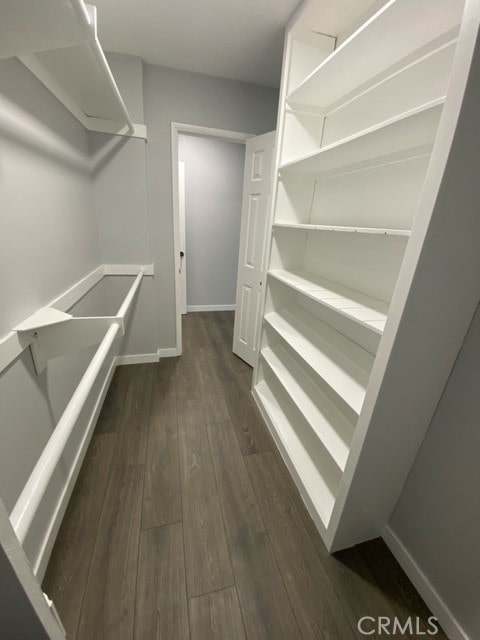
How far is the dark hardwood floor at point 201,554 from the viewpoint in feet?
3.36

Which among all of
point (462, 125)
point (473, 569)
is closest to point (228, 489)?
point (473, 569)

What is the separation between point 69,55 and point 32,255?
834 mm

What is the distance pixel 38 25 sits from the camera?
0.72 meters

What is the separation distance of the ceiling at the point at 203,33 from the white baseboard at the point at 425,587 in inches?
109

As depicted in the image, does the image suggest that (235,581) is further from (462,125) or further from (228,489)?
(462,125)

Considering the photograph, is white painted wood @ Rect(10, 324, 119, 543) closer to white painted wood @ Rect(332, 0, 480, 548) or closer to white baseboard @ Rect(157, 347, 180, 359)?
white painted wood @ Rect(332, 0, 480, 548)

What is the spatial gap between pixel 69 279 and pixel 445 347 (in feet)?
5.97

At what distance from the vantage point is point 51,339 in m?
1.11

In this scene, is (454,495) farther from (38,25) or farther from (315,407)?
(38,25)

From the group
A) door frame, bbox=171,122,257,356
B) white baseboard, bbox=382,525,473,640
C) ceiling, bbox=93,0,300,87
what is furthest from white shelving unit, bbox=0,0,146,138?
white baseboard, bbox=382,525,473,640

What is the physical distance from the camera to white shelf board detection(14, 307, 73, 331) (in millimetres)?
998

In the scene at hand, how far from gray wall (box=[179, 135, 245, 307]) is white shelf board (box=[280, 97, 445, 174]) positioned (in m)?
2.40

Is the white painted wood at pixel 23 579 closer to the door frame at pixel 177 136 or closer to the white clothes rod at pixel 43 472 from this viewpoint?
the white clothes rod at pixel 43 472

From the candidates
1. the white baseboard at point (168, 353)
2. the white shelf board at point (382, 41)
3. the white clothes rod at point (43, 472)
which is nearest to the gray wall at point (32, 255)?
the white clothes rod at point (43, 472)
